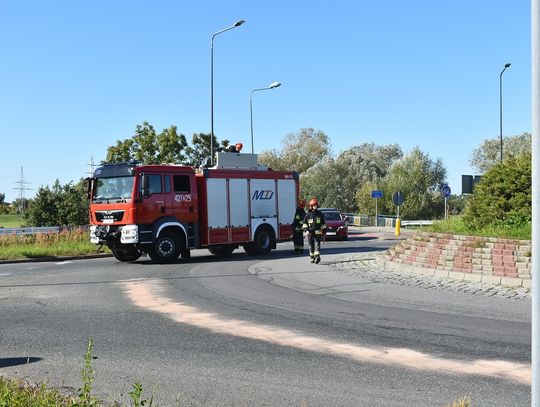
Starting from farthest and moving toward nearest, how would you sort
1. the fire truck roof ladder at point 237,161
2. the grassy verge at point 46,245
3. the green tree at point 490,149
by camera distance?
the green tree at point 490,149
the grassy verge at point 46,245
the fire truck roof ladder at point 237,161

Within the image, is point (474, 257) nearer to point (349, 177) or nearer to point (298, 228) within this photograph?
point (298, 228)

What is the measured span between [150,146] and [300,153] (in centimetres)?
4563

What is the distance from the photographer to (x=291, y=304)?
10.4 m

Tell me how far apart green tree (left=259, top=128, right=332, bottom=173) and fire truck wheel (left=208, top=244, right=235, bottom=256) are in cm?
6467

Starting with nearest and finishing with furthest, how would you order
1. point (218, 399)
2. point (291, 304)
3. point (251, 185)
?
point (218, 399), point (291, 304), point (251, 185)

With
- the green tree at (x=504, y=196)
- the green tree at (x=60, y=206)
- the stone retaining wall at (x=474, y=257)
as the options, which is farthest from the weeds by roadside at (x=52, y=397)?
the green tree at (x=60, y=206)

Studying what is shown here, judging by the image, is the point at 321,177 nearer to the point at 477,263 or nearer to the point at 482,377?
the point at 477,263

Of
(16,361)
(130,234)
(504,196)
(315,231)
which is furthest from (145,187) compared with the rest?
(16,361)

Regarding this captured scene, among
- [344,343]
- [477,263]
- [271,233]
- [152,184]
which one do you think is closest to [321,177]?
[271,233]

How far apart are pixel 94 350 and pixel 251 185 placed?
46.7 ft

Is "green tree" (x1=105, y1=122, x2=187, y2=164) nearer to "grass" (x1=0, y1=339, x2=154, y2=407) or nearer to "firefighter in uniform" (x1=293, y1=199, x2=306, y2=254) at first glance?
"firefighter in uniform" (x1=293, y1=199, x2=306, y2=254)

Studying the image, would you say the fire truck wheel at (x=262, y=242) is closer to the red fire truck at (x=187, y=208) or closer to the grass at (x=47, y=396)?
the red fire truck at (x=187, y=208)

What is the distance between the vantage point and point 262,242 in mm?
21688

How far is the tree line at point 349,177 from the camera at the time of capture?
112 feet
